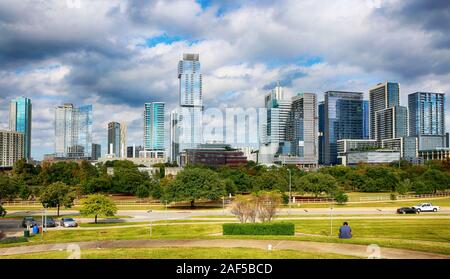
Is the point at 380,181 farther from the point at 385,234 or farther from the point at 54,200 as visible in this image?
the point at 54,200

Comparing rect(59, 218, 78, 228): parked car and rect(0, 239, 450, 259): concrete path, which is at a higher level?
rect(0, 239, 450, 259): concrete path

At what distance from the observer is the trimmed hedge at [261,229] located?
25.4m

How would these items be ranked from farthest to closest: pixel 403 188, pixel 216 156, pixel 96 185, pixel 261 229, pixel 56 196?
pixel 216 156
pixel 96 185
pixel 403 188
pixel 56 196
pixel 261 229

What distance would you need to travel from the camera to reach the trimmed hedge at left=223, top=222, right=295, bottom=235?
83.4ft

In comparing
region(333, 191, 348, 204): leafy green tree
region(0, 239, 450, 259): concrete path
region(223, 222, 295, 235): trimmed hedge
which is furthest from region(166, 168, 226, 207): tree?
region(0, 239, 450, 259): concrete path

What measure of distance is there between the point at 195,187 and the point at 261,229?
30472 millimetres

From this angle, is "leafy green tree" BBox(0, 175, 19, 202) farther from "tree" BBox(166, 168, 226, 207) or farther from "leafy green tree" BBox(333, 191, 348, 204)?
"leafy green tree" BBox(333, 191, 348, 204)

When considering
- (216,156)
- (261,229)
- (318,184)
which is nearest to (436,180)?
(318,184)

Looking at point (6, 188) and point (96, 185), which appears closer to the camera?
point (6, 188)

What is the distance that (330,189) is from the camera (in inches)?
2505

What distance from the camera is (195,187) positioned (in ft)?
181

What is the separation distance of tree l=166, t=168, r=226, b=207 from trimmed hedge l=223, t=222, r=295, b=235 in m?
28.2

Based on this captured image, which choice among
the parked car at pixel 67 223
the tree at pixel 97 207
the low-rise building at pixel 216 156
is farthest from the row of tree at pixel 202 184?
the low-rise building at pixel 216 156

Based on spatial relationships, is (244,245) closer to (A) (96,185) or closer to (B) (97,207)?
(B) (97,207)
